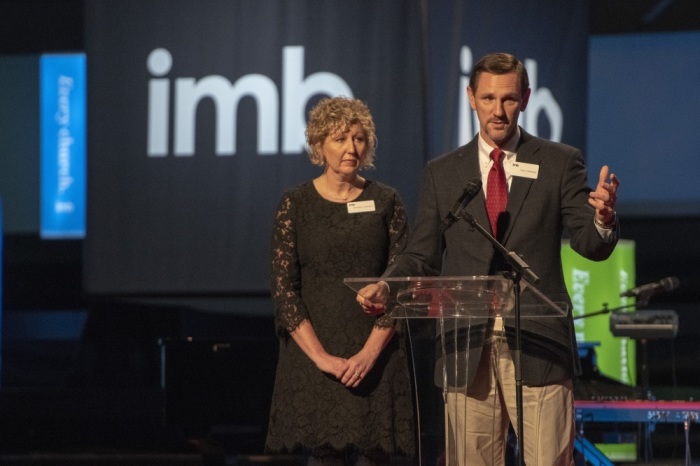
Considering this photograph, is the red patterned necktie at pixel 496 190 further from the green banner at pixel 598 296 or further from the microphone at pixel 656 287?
the green banner at pixel 598 296

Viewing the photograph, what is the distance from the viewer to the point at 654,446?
6.35 metres

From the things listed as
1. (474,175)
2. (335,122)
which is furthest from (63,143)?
(474,175)

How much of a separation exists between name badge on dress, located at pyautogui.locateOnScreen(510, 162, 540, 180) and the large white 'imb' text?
343 cm

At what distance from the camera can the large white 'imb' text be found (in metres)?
6.35

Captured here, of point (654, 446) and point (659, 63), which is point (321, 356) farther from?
point (659, 63)

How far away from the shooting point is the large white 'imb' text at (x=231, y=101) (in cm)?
635

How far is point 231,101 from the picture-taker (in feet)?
21.1

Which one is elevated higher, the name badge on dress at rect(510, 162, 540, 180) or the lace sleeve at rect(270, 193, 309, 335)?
the name badge on dress at rect(510, 162, 540, 180)

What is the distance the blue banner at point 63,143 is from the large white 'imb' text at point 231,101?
45.2 inches

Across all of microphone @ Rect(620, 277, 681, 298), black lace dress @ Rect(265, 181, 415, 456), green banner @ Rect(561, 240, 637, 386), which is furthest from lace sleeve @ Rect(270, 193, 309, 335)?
green banner @ Rect(561, 240, 637, 386)

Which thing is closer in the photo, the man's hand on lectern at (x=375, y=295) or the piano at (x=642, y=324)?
the man's hand on lectern at (x=375, y=295)

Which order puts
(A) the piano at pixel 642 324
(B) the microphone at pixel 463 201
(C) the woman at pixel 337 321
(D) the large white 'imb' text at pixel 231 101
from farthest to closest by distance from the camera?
1. (D) the large white 'imb' text at pixel 231 101
2. (A) the piano at pixel 642 324
3. (C) the woman at pixel 337 321
4. (B) the microphone at pixel 463 201

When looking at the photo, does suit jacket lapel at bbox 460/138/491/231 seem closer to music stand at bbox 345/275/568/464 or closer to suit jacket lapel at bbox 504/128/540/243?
suit jacket lapel at bbox 504/128/540/243

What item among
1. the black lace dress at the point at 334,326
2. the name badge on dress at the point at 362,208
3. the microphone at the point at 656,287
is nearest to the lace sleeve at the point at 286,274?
the black lace dress at the point at 334,326
